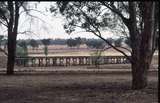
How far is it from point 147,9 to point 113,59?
68.4 feet

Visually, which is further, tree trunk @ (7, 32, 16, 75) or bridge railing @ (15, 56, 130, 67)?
bridge railing @ (15, 56, 130, 67)

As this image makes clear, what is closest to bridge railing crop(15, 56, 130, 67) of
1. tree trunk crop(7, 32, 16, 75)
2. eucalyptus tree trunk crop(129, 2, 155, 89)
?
tree trunk crop(7, 32, 16, 75)

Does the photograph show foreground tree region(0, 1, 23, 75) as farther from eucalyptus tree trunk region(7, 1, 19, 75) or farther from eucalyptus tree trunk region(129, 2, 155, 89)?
eucalyptus tree trunk region(129, 2, 155, 89)

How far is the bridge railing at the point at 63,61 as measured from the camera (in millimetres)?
32312

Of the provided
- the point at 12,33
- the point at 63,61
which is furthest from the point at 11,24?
the point at 63,61

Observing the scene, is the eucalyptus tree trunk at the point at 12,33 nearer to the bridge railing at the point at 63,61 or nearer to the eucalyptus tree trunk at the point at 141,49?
the bridge railing at the point at 63,61

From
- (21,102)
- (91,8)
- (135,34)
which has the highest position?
(91,8)

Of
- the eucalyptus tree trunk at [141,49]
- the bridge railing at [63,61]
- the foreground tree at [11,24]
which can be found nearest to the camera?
the eucalyptus tree trunk at [141,49]

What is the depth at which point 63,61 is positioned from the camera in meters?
34.1

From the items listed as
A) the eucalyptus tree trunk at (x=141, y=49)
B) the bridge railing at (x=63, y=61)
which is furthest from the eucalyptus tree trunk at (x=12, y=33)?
the eucalyptus tree trunk at (x=141, y=49)

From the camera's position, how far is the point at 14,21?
25016mm

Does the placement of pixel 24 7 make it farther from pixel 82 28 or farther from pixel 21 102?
pixel 21 102

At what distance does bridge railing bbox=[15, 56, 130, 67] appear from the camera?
32312 mm

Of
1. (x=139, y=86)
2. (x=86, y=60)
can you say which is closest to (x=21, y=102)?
(x=139, y=86)
